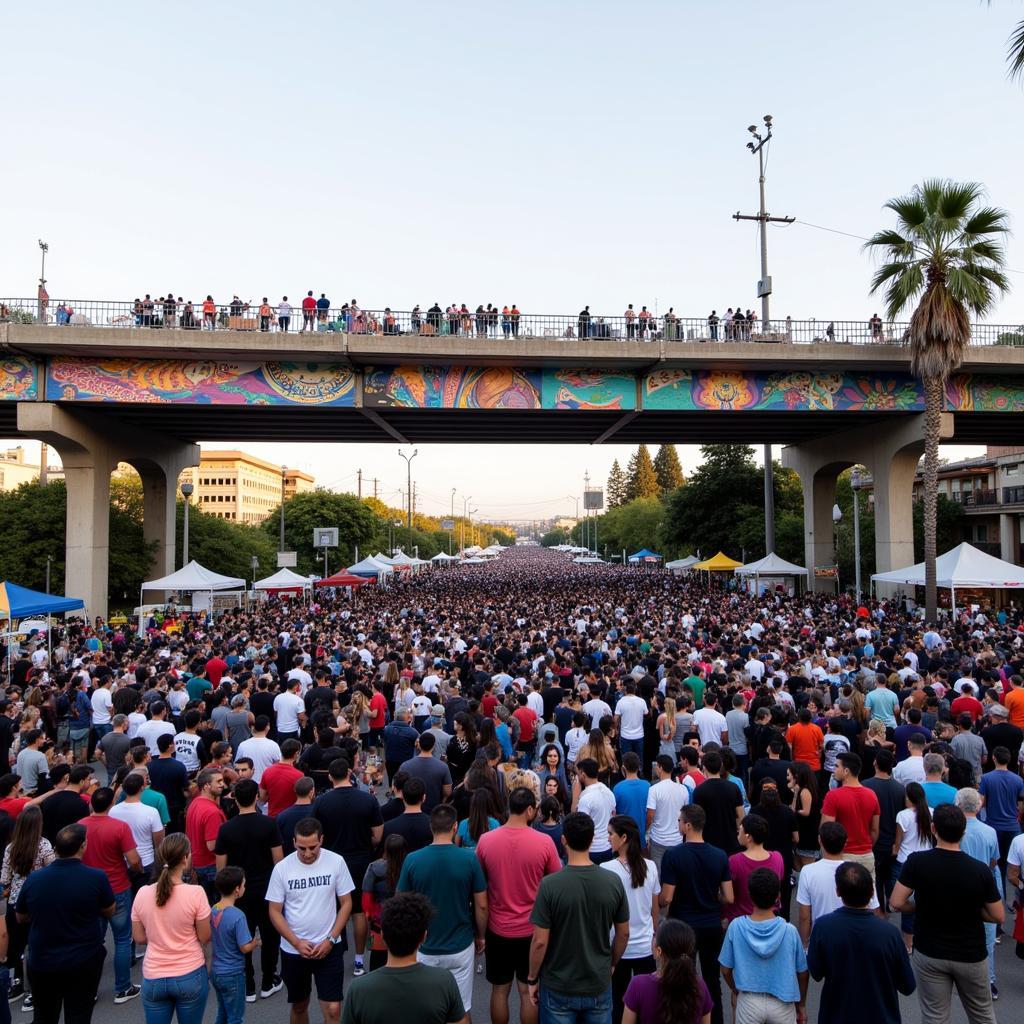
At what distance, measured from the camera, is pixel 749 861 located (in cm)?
465

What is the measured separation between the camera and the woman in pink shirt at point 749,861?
4562 mm

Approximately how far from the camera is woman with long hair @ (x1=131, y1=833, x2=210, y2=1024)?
4102 millimetres

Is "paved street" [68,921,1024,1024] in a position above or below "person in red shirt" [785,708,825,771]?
below

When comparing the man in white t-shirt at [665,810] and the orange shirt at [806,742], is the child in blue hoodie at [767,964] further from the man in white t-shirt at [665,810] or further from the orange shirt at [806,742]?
the orange shirt at [806,742]

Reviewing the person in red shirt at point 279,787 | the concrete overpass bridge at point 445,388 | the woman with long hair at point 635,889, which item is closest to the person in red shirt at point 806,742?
the woman with long hair at point 635,889

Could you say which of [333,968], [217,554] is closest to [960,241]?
[333,968]

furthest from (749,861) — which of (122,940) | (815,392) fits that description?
(815,392)

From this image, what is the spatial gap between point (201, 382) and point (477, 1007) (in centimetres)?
2258

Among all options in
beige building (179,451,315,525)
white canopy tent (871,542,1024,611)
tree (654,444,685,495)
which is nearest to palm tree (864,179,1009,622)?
white canopy tent (871,542,1024,611)

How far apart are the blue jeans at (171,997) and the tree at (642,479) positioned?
129 meters

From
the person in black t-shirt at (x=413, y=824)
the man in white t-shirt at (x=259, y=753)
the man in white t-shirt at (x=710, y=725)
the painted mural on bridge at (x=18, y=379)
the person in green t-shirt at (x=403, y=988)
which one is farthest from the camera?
the painted mural on bridge at (x=18, y=379)

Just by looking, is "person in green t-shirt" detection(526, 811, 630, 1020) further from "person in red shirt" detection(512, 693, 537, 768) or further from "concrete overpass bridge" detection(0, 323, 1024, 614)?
"concrete overpass bridge" detection(0, 323, 1024, 614)

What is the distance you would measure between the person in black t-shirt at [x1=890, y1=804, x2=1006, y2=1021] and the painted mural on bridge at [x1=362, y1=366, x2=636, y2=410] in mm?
21810

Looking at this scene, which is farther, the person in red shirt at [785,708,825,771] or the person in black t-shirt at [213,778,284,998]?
the person in red shirt at [785,708,825,771]
